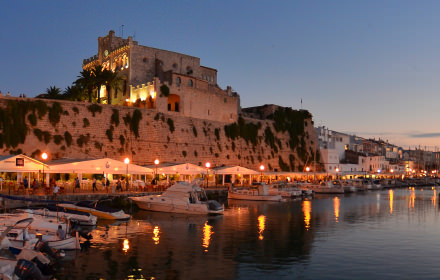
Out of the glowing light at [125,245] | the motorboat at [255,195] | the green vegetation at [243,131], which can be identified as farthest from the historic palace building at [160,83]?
the glowing light at [125,245]

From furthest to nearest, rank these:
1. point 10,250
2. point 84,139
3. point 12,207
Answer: point 84,139 < point 12,207 < point 10,250

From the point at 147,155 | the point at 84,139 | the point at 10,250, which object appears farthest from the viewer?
the point at 147,155

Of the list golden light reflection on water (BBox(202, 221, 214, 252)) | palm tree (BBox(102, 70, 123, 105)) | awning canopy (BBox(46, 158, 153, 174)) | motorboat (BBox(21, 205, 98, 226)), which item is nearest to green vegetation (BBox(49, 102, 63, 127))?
awning canopy (BBox(46, 158, 153, 174))

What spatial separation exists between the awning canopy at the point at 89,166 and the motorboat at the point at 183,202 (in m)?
5.48

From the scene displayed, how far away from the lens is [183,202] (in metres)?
31.6

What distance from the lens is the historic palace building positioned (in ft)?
182

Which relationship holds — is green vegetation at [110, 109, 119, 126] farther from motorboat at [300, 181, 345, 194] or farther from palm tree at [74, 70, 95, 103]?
motorboat at [300, 181, 345, 194]

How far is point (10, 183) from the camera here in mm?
33500

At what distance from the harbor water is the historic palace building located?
86.0ft

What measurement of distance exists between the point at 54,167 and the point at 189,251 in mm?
18661

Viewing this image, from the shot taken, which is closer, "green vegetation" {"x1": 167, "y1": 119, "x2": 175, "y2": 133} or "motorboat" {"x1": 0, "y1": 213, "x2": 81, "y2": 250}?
"motorboat" {"x1": 0, "y1": 213, "x2": 81, "y2": 250}

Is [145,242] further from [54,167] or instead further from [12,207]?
[54,167]

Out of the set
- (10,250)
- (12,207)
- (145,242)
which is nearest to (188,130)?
(12,207)

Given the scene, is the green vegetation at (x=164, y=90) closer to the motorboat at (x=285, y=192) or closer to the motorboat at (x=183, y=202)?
the motorboat at (x=285, y=192)
